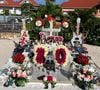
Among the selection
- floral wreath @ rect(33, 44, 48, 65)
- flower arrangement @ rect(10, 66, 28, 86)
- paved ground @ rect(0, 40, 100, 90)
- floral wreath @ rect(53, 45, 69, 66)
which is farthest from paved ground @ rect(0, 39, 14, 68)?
flower arrangement @ rect(10, 66, 28, 86)

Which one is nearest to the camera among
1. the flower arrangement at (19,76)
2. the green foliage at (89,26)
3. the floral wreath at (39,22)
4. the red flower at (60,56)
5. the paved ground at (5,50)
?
the flower arrangement at (19,76)

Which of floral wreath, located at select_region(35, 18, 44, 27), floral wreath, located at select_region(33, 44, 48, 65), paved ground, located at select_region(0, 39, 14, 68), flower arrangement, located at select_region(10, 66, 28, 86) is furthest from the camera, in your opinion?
floral wreath, located at select_region(35, 18, 44, 27)

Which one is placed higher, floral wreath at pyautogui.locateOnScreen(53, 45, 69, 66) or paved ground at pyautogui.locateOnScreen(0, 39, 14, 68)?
floral wreath at pyautogui.locateOnScreen(53, 45, 69, 66)

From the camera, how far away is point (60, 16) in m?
27.7

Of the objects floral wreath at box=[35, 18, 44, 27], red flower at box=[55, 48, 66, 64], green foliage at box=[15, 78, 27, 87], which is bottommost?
green foliage at box=[15, 78, 27, 87]

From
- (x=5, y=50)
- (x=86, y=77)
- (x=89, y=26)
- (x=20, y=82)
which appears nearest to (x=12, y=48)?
(x=5, y=50)

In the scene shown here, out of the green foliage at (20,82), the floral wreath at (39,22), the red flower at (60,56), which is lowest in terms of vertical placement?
the green foliage at (20,82)

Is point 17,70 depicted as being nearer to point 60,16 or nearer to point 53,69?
point 53,69

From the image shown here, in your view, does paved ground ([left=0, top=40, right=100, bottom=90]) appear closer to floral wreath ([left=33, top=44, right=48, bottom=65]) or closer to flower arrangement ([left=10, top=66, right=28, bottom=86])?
flower arrangement ([left=10, top=66, right=28, bottom=86])

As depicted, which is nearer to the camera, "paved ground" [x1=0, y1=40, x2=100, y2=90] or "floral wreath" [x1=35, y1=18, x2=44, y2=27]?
"paved ground" [x1=0, y1=40, x2=100, y2=90]

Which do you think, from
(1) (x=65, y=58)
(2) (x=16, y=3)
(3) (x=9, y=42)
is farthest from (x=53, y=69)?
(2) (x=16, y=3)

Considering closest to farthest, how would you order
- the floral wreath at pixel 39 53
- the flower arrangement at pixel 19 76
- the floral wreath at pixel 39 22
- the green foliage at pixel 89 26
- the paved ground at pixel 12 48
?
the flower arrangement at pixel 19 76 < the paved ground at pixel 12 48 < the floral wreath at pixel 39 53 < the floral wreath at pixel 39 22 < the green foliage at pixel 89 26

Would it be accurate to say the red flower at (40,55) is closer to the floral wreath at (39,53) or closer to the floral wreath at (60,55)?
the floral wreath at (39,53)

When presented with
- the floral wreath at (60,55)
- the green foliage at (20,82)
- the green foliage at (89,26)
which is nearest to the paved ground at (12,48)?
the green foliage at (20,82)
